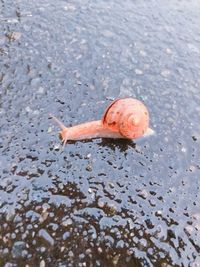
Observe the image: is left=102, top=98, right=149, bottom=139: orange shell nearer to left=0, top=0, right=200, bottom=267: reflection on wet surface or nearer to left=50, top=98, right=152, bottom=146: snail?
left=50, top=98, right=152, bottom=146: snail

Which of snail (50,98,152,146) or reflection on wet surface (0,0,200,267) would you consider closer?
reflection on wet surface (0,0,200,267)

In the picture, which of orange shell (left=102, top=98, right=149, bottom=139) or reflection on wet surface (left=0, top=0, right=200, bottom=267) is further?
orange shell (left=102, top=98, right=149, bottom=139)

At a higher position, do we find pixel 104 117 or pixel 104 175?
pixel 104 117

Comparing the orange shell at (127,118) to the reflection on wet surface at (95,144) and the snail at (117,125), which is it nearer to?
the snail at (117,125)

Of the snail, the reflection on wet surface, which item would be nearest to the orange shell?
the snail

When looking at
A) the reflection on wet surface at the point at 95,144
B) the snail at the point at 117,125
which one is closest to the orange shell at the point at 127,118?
the snail at the point at 117,125

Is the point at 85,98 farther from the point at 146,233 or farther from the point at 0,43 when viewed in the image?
the point at 146,233

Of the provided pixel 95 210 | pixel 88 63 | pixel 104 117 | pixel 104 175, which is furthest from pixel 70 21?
pixel 95 210

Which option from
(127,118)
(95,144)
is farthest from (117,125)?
(95,144)
